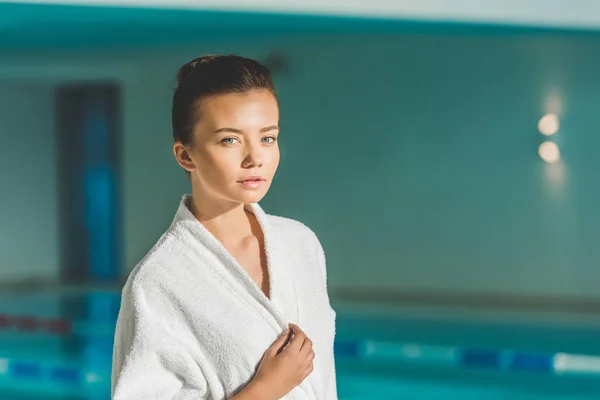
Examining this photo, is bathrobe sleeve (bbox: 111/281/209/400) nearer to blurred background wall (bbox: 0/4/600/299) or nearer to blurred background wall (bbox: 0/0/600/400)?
blurred background wall (bbox: 0/0/600/400)

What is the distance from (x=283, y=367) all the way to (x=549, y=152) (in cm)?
858

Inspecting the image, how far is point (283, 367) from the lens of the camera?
3.64 feet

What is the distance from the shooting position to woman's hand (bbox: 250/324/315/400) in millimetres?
1100

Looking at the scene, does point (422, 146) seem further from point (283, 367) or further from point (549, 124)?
point (283, 367)

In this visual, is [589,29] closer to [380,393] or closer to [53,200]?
[380,393]

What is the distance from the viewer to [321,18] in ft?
19.2

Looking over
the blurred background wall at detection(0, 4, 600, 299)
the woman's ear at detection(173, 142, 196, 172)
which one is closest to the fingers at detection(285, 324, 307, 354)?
the woman's ear at detection(173, 142, 196, 172)

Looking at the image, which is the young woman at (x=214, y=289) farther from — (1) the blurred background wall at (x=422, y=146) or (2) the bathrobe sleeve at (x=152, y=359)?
(1) the blurred background wall at (x=422, y=146)

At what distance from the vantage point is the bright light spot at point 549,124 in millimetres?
9180

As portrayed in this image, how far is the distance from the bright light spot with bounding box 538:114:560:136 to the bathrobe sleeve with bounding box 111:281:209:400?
8563 millimetres

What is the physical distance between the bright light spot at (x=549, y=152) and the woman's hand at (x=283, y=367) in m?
8.51

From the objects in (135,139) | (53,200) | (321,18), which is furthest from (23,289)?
(321,18)

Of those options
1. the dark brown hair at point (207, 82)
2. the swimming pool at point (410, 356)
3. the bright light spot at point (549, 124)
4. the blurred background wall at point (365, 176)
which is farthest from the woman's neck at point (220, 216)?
the bright light spot at point (549, 124)

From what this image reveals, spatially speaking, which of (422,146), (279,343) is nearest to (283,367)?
(279,343)
